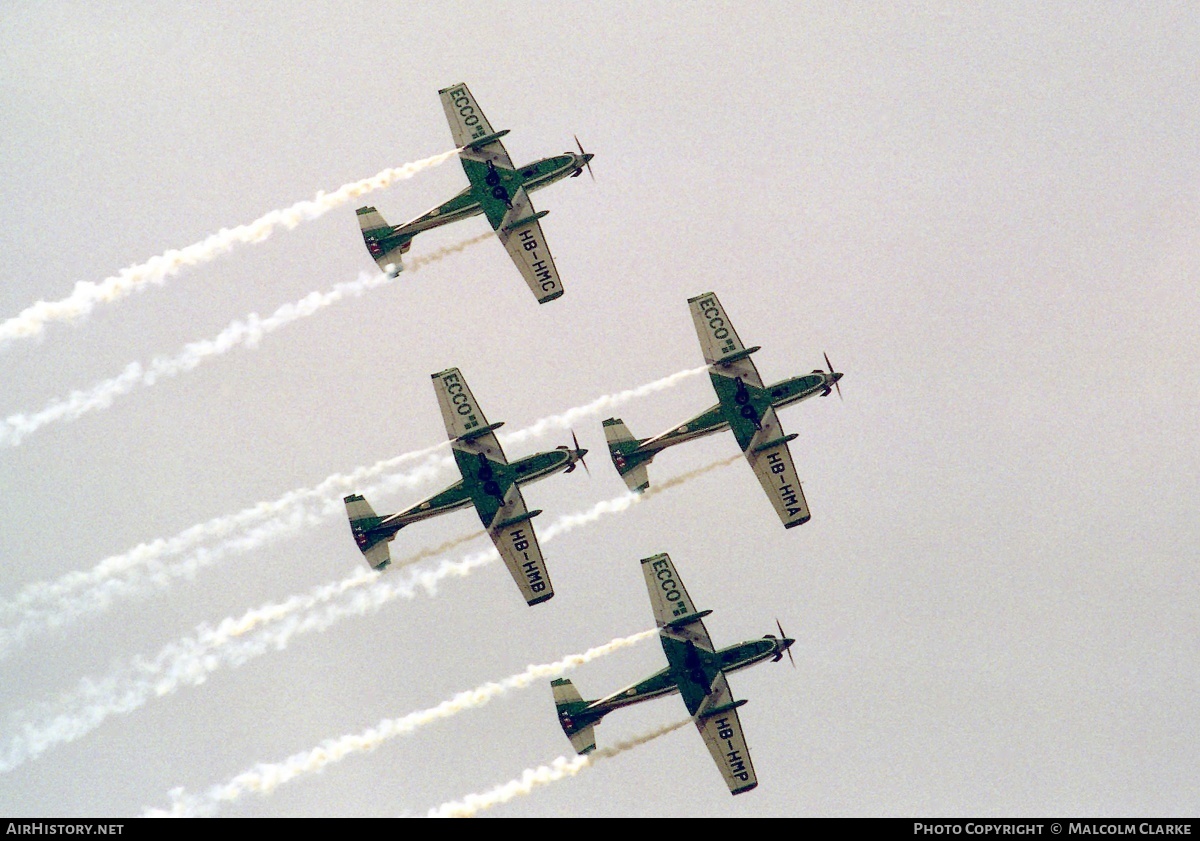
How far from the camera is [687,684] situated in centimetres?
10106

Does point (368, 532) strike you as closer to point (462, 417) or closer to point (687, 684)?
point (462, 417)

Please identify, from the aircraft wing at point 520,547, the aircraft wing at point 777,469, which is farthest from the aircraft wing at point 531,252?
the aircraft wing at point 777,469

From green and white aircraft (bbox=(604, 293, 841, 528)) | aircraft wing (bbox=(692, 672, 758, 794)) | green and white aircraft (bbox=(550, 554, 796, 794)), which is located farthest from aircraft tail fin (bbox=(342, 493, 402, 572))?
aircraft wing (bbox=(692, 672, 758, 794))

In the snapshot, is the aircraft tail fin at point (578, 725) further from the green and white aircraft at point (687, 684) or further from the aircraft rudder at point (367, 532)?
the aircraft rudder at point (367, 532)

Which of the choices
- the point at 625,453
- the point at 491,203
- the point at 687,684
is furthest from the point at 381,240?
the point at 687,684

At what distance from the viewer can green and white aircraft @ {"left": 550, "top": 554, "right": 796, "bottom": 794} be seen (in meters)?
101

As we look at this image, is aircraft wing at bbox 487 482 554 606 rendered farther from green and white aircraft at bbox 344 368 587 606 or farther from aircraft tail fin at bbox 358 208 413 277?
aircraft tail fin at bbox 358 208 413 277

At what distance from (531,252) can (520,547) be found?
14.5 m

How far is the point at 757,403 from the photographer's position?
102 m

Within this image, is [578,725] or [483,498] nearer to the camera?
[483,498]

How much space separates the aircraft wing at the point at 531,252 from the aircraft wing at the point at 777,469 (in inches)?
475

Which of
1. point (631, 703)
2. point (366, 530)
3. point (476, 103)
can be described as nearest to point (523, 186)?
point (476, 103)
